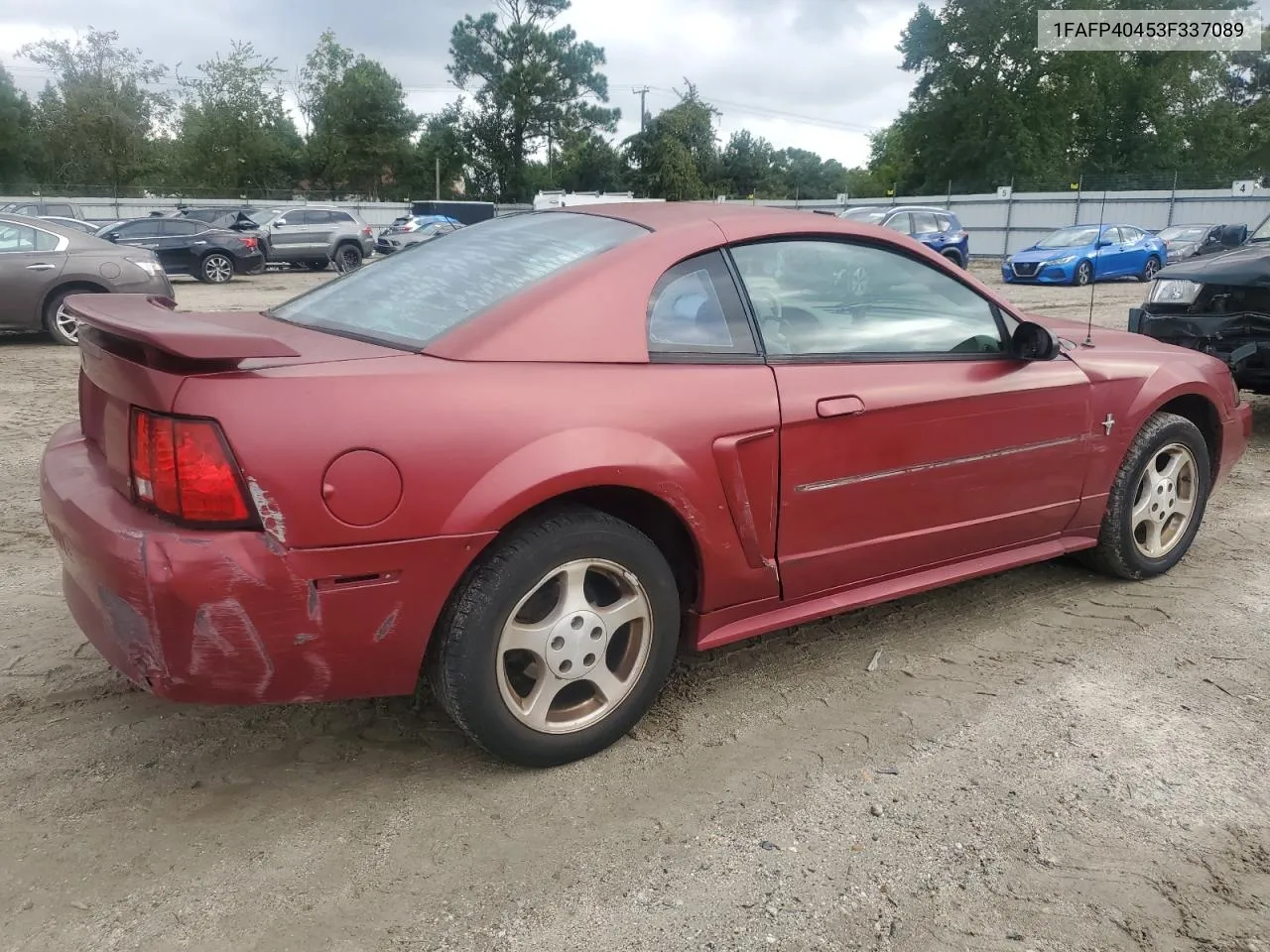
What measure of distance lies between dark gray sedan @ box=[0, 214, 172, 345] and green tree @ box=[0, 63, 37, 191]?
43772mm

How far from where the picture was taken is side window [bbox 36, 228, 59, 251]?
10.0 metres

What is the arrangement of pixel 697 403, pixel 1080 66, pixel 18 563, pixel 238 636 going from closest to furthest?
pixel 238 636 → pixel 697 403 → pixel 18 563 → pixel 1080 66

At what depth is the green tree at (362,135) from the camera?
194ft

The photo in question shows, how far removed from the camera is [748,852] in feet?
7.54

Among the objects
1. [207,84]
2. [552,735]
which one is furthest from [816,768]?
[207,84]

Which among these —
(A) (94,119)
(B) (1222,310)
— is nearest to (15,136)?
(A) (94,119)

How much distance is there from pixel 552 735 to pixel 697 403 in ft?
3.16

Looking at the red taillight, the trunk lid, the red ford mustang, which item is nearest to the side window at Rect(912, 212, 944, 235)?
the red ford mustang

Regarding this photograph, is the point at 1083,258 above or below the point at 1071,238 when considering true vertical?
below

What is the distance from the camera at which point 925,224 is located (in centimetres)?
2055

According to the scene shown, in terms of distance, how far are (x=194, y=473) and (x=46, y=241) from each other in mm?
9695

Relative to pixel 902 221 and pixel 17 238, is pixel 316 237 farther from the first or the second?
pixel 17 238

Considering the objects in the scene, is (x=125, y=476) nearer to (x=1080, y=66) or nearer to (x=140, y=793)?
(x=140, y=793)

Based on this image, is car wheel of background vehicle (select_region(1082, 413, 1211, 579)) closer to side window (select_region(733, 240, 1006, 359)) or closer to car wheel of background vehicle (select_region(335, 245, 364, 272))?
side window (select_region(733, 240, 1006, 359))
